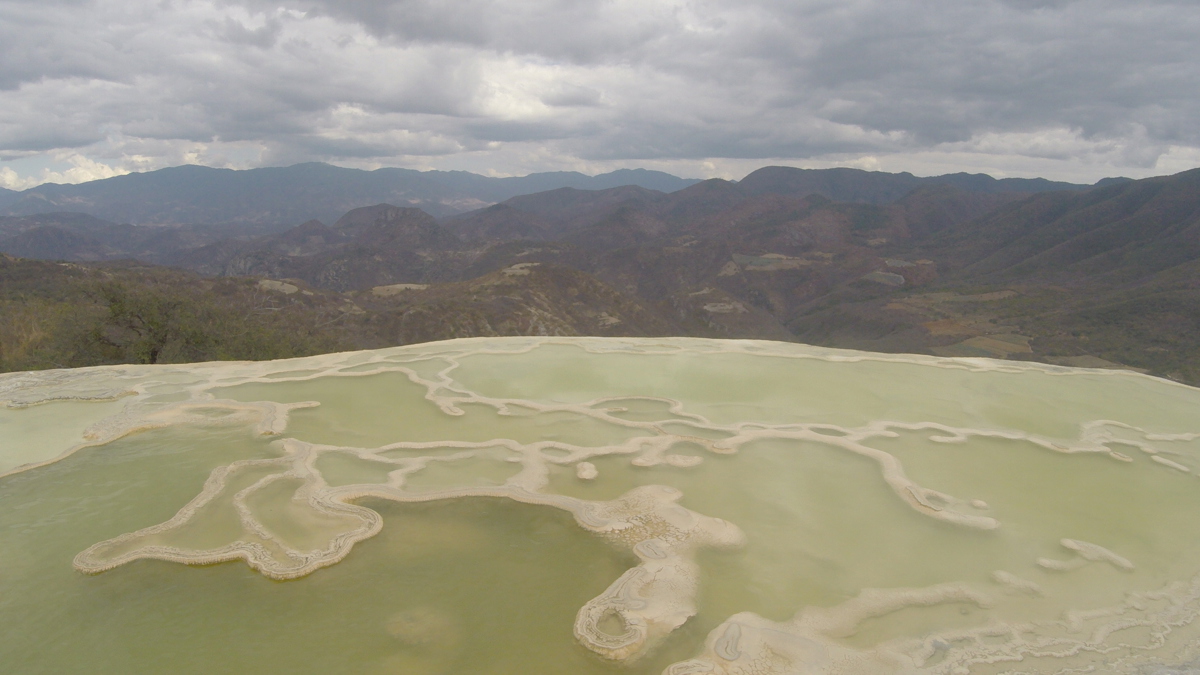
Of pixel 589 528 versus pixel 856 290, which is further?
pixel 856 290

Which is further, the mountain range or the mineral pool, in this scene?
the mountain range

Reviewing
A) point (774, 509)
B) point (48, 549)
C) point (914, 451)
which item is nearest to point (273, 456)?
point (48, 549)

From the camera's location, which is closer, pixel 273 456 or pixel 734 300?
pixel 273 456

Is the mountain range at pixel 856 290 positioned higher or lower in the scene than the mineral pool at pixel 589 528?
lower

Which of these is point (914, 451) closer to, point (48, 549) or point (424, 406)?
point (424, 406)

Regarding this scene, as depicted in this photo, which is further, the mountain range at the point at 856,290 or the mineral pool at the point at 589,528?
the mountain range at the point at 856,290

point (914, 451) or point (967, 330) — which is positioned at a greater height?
point (914, 451)

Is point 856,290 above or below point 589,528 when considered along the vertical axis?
below

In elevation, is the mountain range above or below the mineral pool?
below
